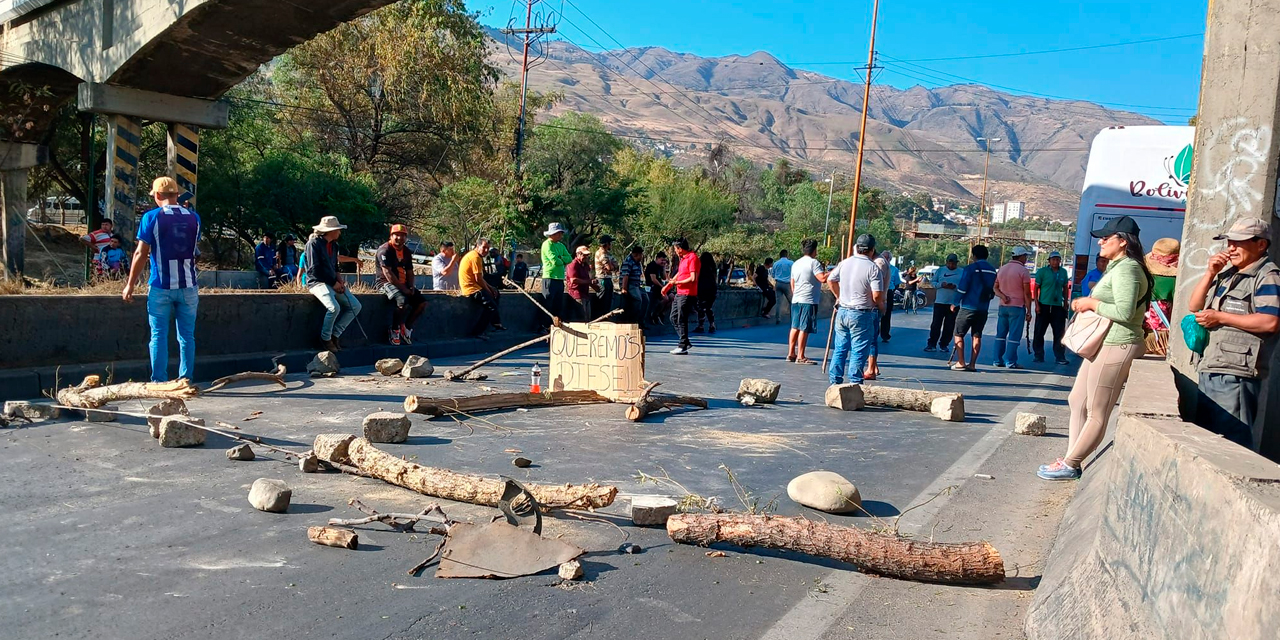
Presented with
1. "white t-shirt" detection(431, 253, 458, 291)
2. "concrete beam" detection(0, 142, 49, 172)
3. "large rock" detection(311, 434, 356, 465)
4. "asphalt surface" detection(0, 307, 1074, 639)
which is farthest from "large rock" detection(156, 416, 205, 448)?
"concrete beam" detection(0, 142, 49, 172)

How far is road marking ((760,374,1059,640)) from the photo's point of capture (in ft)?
13.9

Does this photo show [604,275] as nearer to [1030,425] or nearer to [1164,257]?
[1030,425]

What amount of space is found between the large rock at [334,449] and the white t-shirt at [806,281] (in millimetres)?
8873

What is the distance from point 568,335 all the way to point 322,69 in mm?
30694

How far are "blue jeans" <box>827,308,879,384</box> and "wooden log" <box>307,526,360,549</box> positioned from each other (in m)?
7.08

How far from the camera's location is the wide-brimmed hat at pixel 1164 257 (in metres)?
10.2

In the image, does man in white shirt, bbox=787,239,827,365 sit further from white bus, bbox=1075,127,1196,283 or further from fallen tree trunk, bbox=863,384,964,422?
white bus, bbox=1075,127,1196,283

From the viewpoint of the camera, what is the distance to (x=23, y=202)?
1948 cm

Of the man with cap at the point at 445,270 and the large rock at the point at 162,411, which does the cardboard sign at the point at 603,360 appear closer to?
the large rock at the point at 162,411

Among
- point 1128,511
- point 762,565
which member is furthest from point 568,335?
point 1128,511

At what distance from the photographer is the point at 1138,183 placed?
53.1ft

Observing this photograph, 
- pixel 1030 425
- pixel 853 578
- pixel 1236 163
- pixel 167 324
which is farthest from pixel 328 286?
pixel 1236 163

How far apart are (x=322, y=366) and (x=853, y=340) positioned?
596 centimetres

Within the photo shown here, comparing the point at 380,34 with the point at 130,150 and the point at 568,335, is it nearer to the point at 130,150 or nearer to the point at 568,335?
the point at 130,150
